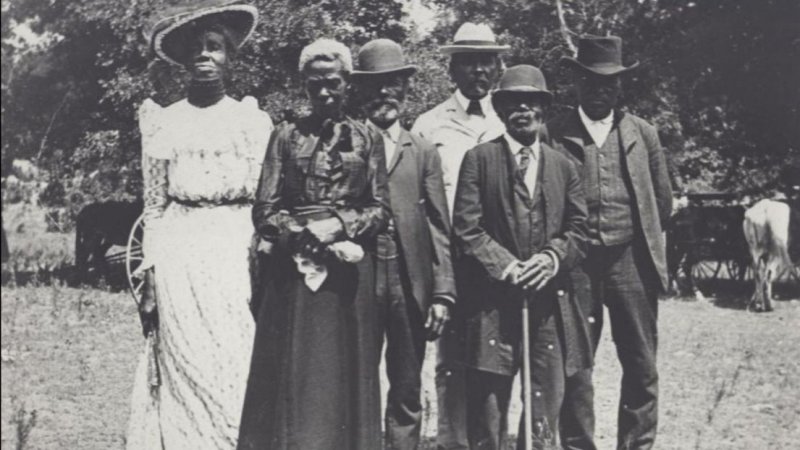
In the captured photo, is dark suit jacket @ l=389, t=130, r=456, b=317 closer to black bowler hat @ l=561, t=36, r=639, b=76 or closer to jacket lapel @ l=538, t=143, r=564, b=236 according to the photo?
jacket lapel @ l=538, t=143, r=564, b=236

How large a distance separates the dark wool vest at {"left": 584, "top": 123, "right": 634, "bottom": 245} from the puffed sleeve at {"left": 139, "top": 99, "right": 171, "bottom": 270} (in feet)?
7.09

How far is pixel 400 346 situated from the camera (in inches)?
154

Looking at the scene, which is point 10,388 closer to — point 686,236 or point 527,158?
point 527,158

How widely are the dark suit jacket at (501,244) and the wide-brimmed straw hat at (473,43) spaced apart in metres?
0.74

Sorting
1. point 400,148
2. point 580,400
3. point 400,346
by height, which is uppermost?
point 400,148

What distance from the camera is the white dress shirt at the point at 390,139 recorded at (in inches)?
162

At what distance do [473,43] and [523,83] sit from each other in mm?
795

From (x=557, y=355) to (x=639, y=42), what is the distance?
7.03m

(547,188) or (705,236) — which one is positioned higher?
(547,188)

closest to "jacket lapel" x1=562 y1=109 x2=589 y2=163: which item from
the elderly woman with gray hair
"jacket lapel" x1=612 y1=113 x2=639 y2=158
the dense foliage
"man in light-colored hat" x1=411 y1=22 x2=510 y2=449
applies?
"jacket lapel" x1=612 y1=113 x2=639 y2=158

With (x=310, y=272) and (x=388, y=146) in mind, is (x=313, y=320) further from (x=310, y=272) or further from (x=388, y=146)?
(x=388, y=146)

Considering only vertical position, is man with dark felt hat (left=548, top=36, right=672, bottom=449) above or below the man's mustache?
below

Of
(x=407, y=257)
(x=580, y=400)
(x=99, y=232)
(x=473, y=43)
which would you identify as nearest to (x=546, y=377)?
(x=580, y=400)

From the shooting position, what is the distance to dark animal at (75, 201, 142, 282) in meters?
11.4
